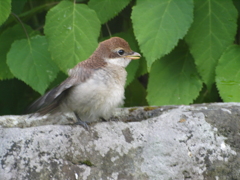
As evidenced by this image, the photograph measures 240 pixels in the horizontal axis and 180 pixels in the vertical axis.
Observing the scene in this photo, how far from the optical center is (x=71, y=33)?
3.98 metres

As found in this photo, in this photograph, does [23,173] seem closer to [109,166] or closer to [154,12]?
[109,166]

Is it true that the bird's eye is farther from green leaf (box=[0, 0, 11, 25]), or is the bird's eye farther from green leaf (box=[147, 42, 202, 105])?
green leaf (box=[0, 0, 11, 25])

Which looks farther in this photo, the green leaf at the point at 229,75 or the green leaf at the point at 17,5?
the green leaf at the point at 17,5

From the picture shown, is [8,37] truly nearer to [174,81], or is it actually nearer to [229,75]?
[174,81]

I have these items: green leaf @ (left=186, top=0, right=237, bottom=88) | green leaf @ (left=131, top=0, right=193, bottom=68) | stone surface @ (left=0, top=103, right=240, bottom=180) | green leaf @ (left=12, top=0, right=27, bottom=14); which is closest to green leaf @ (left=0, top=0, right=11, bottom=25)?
green leaf @ (left=12, top=0, right=27, bottom=14)

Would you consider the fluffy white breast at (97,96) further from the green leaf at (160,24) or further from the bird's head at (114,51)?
the green leaf at (160,24)

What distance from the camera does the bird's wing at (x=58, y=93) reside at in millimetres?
3205

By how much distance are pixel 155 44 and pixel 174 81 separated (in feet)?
1.87

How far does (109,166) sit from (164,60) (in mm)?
1865

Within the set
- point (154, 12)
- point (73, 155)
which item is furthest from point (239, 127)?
point (154, 12)

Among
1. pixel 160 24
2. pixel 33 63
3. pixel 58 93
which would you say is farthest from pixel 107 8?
pixel 58 93

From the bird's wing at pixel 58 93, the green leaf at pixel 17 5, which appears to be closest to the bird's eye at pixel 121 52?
the bird's wing at pixel 58 93

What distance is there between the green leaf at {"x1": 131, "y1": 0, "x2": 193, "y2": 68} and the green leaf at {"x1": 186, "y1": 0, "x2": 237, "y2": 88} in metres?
0.27

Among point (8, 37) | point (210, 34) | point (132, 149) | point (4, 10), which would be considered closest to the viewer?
point (132, 149)
